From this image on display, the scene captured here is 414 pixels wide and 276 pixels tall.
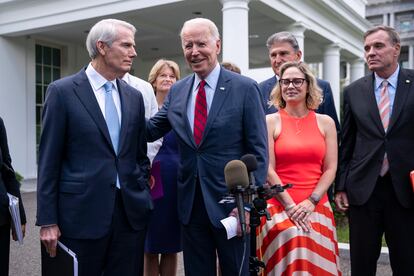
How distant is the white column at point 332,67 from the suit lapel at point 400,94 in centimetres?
1201

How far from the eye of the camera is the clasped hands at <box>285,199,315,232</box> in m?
3.56

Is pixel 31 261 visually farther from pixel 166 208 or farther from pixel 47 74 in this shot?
pixel 47 74

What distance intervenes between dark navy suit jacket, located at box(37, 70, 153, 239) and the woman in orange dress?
4.30 ft

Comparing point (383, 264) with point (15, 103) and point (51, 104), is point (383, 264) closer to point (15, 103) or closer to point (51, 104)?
point (51, 104)

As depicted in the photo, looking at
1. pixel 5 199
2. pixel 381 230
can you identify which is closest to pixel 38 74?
pixel 5 199

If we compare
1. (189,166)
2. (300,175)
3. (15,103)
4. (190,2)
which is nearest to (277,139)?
(300,175)

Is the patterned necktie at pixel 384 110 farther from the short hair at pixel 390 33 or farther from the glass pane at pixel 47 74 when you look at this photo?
the glass pane at pixel 47 74

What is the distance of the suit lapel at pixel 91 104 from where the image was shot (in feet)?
9.73

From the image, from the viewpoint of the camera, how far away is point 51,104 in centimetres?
292

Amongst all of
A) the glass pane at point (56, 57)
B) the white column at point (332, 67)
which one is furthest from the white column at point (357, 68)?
the glass pane at point (56, 57)

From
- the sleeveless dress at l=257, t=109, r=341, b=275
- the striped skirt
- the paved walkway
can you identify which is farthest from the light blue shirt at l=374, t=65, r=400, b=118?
the paved walkway

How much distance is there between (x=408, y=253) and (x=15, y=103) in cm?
1288

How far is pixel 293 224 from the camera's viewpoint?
3576 millimetres

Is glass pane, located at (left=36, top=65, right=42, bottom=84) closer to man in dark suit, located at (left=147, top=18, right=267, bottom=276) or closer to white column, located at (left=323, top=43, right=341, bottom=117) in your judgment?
white column, located at (left=323, top=43, right=341, bottom=117)
